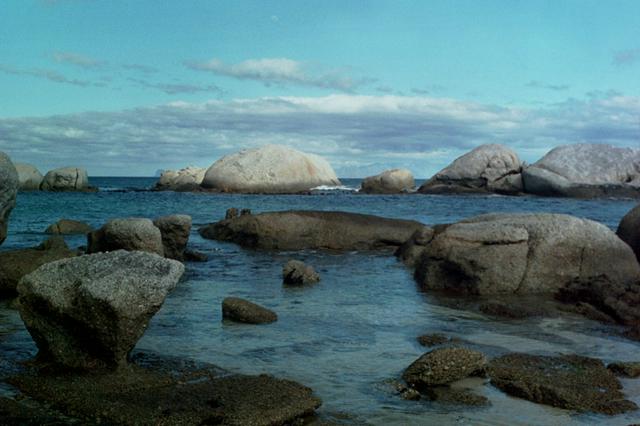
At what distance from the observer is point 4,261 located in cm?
1166

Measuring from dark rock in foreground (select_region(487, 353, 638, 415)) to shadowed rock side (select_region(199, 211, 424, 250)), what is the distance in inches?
449

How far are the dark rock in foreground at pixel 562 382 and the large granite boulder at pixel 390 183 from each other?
5646 cm

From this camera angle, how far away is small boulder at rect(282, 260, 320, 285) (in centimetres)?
1325

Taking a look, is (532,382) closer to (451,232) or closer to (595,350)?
(595,350)

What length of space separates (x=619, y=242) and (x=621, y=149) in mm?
48906

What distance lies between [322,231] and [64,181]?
174 ft

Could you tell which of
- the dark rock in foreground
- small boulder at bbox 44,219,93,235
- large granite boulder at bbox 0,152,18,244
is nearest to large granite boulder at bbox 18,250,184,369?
the dark rock in foreground

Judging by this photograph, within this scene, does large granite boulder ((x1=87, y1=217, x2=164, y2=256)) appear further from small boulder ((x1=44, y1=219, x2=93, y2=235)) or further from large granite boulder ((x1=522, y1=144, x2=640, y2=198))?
large granite boulder ((x1=522, y1=144, x2=640, y2=198))

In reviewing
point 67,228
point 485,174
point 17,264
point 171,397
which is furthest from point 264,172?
point 171,397

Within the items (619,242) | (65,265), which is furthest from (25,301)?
(619,242)

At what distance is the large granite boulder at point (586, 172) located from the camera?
177ft

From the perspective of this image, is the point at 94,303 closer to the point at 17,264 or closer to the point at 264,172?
the point at 17,264

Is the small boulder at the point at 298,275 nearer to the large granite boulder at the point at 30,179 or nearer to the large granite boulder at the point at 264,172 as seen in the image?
the large granite boulder at the point at 264,172

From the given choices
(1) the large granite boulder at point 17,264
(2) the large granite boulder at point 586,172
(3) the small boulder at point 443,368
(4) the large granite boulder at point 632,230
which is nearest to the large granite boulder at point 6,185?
(1) the large granite boulder at point 17,264
